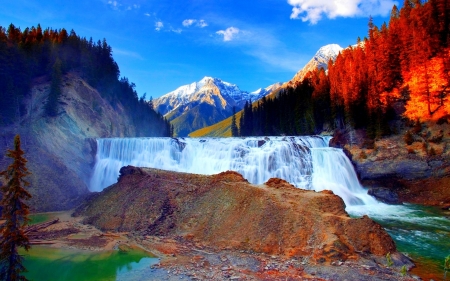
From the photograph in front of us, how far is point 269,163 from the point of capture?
34875 millimetres

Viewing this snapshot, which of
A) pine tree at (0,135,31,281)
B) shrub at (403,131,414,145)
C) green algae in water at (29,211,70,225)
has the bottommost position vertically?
green algae in water at (29,211,70,225)

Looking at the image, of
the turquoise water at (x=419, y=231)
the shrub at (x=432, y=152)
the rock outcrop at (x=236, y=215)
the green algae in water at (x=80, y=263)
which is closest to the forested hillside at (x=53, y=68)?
the rock outcrop at (x=236, y=215)

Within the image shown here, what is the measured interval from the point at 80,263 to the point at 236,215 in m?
9.86

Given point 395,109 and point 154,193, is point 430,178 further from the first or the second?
point 154,193

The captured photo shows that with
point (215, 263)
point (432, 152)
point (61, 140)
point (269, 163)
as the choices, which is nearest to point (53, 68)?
point (61, 140)

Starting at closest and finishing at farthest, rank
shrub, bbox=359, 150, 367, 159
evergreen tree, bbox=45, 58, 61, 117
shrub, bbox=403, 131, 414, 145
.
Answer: shrub, bbox=403, 131, 414, 145
shrub, bbox=359, 150, 367, 159
evergreen tree, bbox=45, 58, 61, 117

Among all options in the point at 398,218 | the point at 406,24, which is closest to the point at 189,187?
the point at 398,218

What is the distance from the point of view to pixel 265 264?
44.7ft

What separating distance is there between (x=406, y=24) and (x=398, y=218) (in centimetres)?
4049

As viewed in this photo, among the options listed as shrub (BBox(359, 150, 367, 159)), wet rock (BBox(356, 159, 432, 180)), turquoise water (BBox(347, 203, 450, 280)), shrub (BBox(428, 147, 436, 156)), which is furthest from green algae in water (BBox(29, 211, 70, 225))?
shrub (BBox(428, 147, 436, 156))

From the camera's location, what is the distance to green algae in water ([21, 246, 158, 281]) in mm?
13375

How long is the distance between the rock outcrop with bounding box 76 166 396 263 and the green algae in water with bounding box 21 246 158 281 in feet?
11.8

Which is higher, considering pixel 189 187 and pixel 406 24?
pixel 406 24

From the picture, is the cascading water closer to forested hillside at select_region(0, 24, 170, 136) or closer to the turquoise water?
the turquoise water
